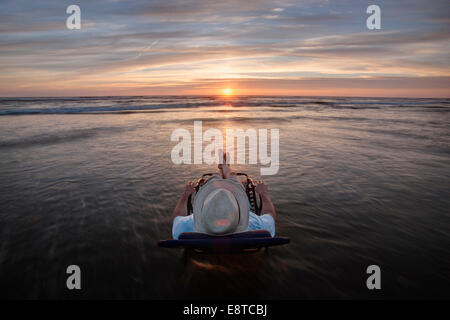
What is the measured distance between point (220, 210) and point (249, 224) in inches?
35.1

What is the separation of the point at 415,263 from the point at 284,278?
2066 mm

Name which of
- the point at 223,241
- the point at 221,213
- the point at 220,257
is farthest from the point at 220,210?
the point at 220,257

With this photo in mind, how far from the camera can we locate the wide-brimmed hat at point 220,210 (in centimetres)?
222

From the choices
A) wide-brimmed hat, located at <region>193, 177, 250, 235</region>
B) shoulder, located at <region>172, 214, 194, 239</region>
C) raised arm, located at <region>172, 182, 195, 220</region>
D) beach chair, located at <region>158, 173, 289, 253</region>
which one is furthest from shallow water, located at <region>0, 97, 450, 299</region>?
wide-brimmed hat, located at <region>193, 177, 250, 235</region>

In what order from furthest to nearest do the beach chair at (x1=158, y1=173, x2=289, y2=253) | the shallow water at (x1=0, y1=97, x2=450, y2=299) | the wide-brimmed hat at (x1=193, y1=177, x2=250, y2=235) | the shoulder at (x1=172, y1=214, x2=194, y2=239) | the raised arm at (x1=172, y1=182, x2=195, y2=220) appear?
the raised arm at (x1=172, y1=182, x2=195, y2=220)
the shallow water at (x1=0, y1=97, x2=450, y2=299)
the shoulder at (x1=172, y1=214, x2=194, y2=239)
the beach chair at (x1=158, y1=173, x2=289, y2=253)
the wide-brimmed hat at (x1=193, y1=177, x2=250, y2=235)

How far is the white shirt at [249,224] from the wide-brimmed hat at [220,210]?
1.22ft

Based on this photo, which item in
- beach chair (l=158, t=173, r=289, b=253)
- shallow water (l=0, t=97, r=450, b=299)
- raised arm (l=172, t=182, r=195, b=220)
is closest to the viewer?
beach chair (l=158, t=173, r=289, b=253)

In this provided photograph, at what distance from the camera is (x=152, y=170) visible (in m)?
7.66

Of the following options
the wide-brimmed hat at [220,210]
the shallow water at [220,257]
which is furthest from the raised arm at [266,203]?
the wide-brimmed hat at [220,210]

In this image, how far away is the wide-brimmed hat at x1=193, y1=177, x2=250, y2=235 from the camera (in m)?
2.22

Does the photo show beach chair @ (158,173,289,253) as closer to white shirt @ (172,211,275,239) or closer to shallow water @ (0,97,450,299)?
white shirt @ (172,211,275,239)

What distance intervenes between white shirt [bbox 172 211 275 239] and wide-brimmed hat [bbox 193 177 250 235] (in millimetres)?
373

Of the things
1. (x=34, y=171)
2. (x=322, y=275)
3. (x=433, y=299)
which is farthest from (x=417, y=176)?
(x=34, y=171)

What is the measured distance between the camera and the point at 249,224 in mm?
3002
